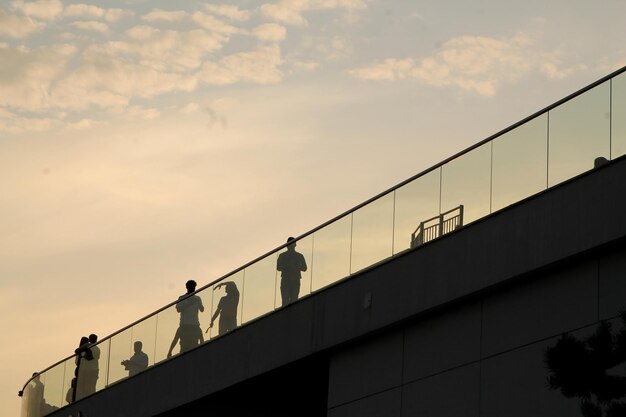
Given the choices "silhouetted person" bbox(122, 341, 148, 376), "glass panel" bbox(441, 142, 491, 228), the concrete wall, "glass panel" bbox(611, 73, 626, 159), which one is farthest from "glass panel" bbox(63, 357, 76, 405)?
"glass panel" bbox(611, 73, 626, 159)

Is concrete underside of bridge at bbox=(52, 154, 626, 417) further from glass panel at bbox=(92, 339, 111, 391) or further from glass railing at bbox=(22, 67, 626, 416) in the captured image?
glass panel at bbox=(92, 339, 111, 391)

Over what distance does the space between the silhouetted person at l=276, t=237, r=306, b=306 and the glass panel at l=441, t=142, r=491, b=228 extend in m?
4.64

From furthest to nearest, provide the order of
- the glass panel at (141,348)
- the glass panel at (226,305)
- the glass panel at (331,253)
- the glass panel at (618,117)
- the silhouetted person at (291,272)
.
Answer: the glass panel at (141,348)
the glass panel at (226,305)
the silhouetted person at (291,272)
the glass panel at (331,253)
the glass panel at (618,117)

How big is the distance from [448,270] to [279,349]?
5.16 meters

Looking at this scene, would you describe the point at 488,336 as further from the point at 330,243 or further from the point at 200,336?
the point at 200,336

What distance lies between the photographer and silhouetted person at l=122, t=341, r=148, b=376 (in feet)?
102

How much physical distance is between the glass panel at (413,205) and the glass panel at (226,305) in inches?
226

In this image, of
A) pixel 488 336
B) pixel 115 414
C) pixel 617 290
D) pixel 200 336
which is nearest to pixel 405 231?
pixel 488 336

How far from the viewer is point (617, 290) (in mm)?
18234

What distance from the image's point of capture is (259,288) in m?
27.3

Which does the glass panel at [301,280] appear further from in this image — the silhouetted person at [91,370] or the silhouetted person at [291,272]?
the silhouetted person at [91,370]

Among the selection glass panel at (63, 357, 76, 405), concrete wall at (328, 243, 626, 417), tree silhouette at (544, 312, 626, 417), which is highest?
glass panel at (63, 357, 76, 405)

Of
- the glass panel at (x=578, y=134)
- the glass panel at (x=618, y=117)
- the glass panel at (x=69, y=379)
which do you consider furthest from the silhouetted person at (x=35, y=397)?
the glass panel at (x=618, y=117)

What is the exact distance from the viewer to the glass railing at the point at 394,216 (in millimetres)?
19125
